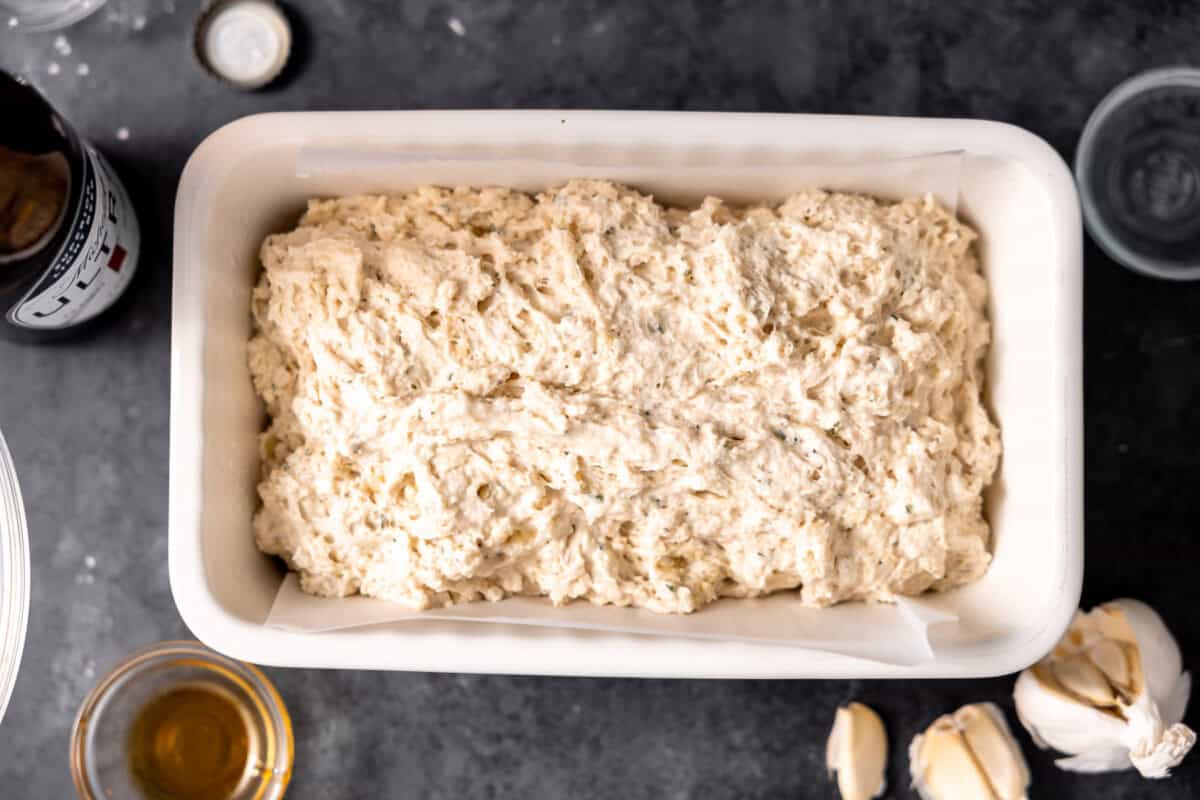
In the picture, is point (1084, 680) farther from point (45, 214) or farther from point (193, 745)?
point (45, 214)

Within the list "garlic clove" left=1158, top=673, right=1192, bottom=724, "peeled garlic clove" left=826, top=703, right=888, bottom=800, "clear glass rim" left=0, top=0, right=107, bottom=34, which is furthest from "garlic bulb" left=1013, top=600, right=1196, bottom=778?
"clear glass rim" left=0, top=0, right=107, bottom=34

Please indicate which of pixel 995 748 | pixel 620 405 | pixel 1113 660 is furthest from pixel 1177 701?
pixel 620 405

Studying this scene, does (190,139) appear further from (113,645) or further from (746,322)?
(746,322)

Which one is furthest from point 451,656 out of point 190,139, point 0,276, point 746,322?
point 190,139

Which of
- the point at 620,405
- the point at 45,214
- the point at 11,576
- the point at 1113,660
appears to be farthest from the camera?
the point at 1113,660

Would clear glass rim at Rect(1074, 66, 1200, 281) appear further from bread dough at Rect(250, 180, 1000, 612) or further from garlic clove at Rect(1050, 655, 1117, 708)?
garlic clove at Rect(1050, 655, 1117, 708)

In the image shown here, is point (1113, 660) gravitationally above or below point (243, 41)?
below

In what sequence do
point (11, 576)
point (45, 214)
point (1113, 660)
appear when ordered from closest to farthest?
1. point (45, 214)
2. point (11, 576)
3. point (1113, 660)
